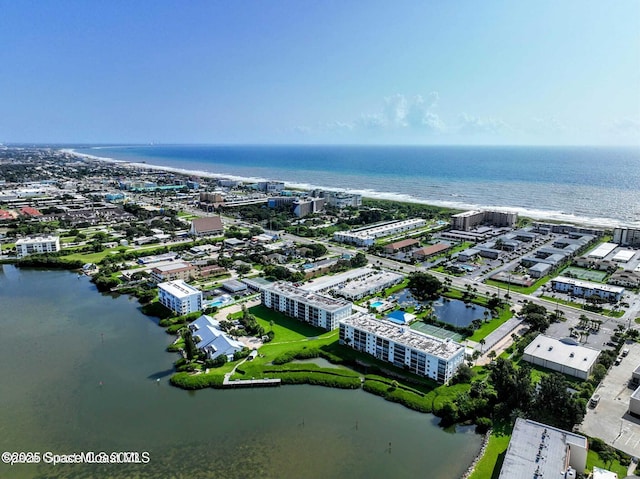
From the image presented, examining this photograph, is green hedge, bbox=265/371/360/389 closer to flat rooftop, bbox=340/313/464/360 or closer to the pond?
flat rooftop, bbox=340/313/464/360

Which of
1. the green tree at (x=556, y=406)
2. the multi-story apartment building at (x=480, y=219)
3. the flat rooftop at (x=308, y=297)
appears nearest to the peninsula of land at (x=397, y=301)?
the green tree at (x=556, y=406)

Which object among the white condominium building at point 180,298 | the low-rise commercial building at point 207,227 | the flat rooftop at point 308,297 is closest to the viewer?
the flat rooftop at point 308,297

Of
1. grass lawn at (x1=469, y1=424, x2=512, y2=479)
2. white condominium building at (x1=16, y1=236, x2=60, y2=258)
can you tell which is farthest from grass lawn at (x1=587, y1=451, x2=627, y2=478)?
white condominium building at (x1=16, y1=236, x2=60, y2=258)

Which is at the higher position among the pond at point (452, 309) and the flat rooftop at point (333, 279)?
the flat rooftop at point (333, 279)

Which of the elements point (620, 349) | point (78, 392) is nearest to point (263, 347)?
point (78, 392)

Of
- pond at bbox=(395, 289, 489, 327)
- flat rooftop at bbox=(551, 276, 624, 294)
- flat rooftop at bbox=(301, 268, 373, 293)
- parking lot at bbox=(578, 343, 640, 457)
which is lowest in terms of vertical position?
parking lot at bbox=(578, 343, 640, 457)

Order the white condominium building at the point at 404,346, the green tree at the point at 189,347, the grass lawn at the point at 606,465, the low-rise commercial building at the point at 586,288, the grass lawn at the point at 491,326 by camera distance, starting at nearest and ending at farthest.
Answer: the grass lawn at the point at 606,465 → the white condominium building at the point at 404,346 → the green tree at the point at 189,347 → the grass lawn at the point at 491,326 → the low-rise commercial building at the point at 586,288

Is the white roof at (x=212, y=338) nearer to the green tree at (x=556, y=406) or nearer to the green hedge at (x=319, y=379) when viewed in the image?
the green hedge at (x=319, y=379)
